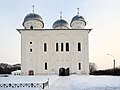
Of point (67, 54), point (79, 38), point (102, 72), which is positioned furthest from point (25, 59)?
point (102, 72)

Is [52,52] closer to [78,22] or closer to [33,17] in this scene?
[33,17]

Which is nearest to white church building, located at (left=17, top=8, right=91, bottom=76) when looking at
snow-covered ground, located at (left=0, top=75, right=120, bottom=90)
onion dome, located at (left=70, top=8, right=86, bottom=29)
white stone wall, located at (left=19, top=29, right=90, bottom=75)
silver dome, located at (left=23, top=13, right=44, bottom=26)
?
white stone wall, located at (left=19, top=29, right=90, bottom=75)

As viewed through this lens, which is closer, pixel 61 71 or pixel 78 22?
pixel 61 71

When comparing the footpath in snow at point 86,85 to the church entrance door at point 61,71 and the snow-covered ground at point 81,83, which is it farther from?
the church entrance door at point 61,71

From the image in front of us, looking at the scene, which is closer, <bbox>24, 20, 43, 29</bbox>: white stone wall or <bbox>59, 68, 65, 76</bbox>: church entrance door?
<bbox>59, 68, 65, 76</bbox>: church entrance door

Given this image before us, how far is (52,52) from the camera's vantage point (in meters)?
41.0

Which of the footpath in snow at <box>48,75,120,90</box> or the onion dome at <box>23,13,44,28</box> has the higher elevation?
the onion dome at <box>23,13,44,28</box>

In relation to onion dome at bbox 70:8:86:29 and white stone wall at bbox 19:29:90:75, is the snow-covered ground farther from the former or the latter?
onion dome at bbox 70:8:86:29

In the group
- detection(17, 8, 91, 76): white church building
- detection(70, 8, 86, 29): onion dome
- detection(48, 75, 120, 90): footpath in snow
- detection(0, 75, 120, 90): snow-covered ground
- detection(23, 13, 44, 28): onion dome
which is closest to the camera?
detection(48, 75, 120, 90): footpath in snow

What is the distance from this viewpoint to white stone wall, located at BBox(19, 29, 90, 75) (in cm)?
4041

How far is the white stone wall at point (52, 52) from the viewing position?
40.4m

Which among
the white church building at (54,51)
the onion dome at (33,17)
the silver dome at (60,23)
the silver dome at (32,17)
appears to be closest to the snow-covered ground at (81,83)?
the white church building at (54,51)

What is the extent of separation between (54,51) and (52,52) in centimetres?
41

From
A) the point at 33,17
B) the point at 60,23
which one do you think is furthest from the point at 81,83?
the point at 60,23
